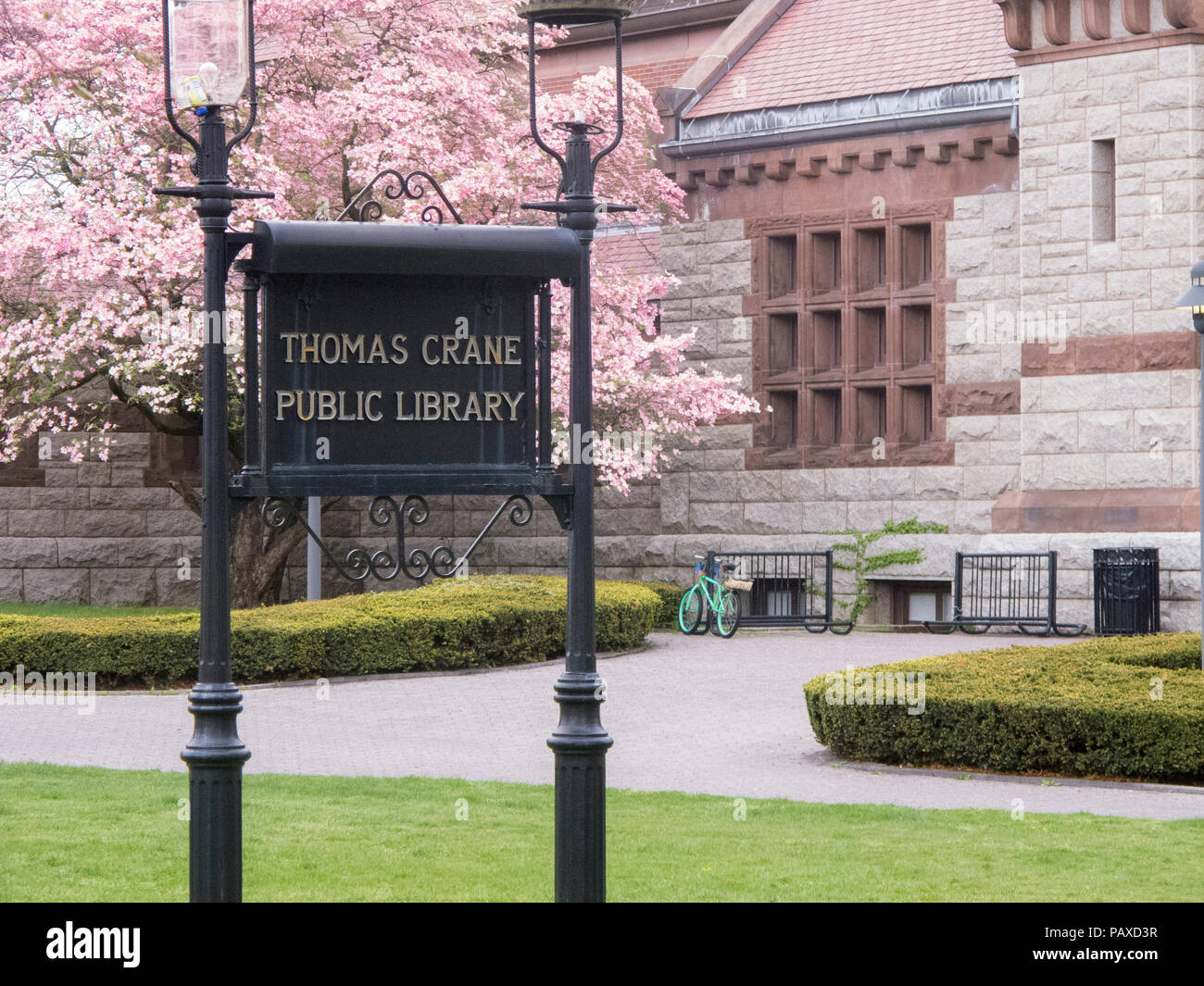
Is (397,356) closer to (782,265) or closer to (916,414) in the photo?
(916,414)

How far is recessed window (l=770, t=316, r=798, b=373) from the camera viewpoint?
25.3m

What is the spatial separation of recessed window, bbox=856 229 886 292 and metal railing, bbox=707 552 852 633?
4.16 m

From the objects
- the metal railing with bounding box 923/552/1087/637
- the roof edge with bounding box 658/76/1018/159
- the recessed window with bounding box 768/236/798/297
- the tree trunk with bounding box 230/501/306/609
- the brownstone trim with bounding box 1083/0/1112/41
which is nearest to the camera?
the brownstone trim with bounding box 1083/0/1112/41

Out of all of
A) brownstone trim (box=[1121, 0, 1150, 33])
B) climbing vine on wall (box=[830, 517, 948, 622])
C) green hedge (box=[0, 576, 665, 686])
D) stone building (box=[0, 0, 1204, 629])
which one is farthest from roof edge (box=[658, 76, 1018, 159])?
green hedge (box=[0, 576, 665, 686])

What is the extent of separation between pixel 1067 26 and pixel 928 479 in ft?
21.0

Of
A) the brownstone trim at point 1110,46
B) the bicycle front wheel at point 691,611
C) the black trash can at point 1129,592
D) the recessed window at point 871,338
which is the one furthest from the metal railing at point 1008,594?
the brownstone trim at point 1110,46

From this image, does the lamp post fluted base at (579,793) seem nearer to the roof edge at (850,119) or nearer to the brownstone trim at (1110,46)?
the brownstone trim at (1110,46)

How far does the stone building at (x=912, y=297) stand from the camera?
68.0 feet

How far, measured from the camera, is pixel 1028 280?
2167 cm

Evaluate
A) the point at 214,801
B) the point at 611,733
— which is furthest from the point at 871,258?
the point at 214,801

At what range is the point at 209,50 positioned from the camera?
648 centimetres

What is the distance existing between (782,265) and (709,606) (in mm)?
5865

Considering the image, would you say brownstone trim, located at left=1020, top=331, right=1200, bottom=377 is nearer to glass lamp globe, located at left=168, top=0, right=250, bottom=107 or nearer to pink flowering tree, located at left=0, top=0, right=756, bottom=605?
pink flowering tree, located at left=0, top=0, right=756, bottom=605

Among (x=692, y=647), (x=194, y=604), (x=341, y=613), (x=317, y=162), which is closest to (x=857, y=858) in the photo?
A: (x=341, y=613)
